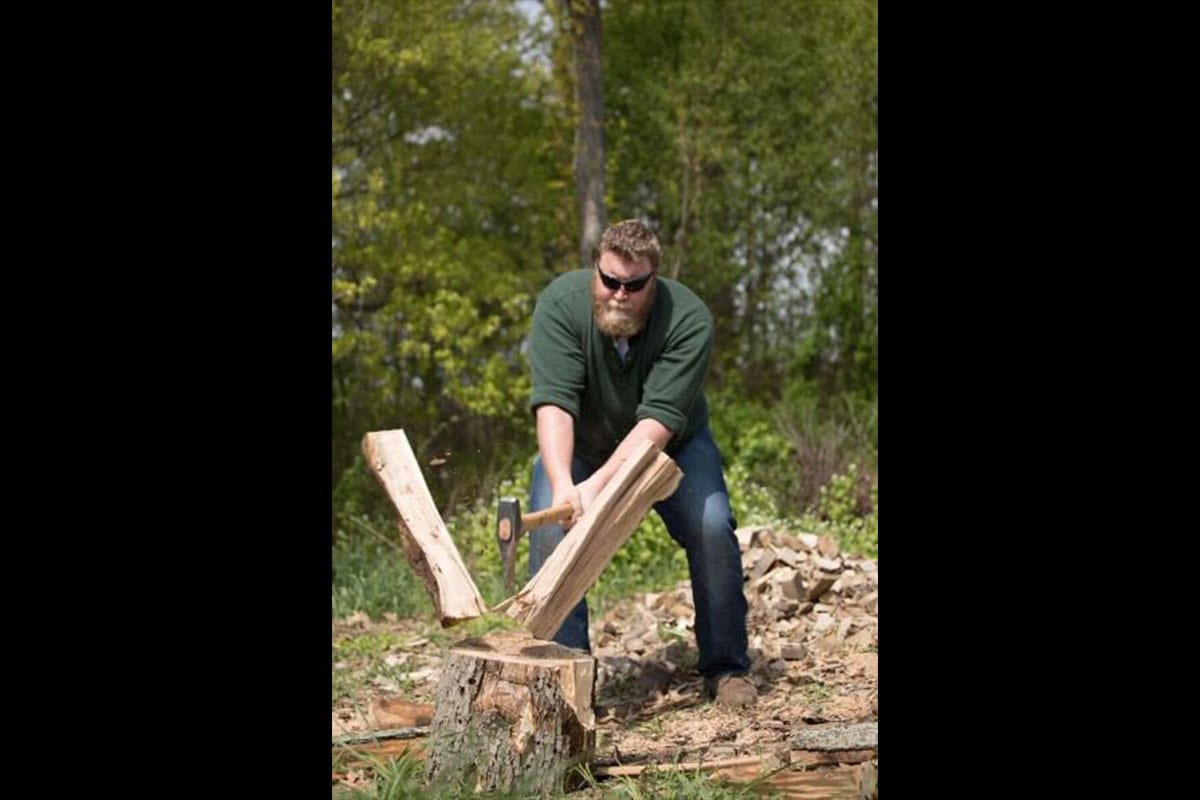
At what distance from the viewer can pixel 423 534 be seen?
4.25m

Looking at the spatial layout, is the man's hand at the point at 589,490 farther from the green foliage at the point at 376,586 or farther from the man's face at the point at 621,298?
the green foliage at the point at 376,586

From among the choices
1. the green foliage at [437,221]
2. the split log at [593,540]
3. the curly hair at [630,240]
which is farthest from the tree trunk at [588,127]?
the split log at [593,540]

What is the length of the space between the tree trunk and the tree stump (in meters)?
6.76

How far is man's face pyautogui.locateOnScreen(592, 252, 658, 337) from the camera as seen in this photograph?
454cm

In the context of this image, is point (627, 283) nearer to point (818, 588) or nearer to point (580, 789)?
point (580, 789)

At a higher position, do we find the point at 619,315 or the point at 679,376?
the point at 619,315

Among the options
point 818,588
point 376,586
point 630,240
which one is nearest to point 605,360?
point 630,240

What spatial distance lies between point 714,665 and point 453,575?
1.22 meters

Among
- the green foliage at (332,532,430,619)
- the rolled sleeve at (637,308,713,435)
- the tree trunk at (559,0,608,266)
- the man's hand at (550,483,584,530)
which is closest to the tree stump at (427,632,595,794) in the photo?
the man's hand at (550,483,584,530)

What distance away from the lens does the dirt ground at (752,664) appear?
4.53 metres

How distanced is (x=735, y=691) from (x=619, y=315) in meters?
1.38
